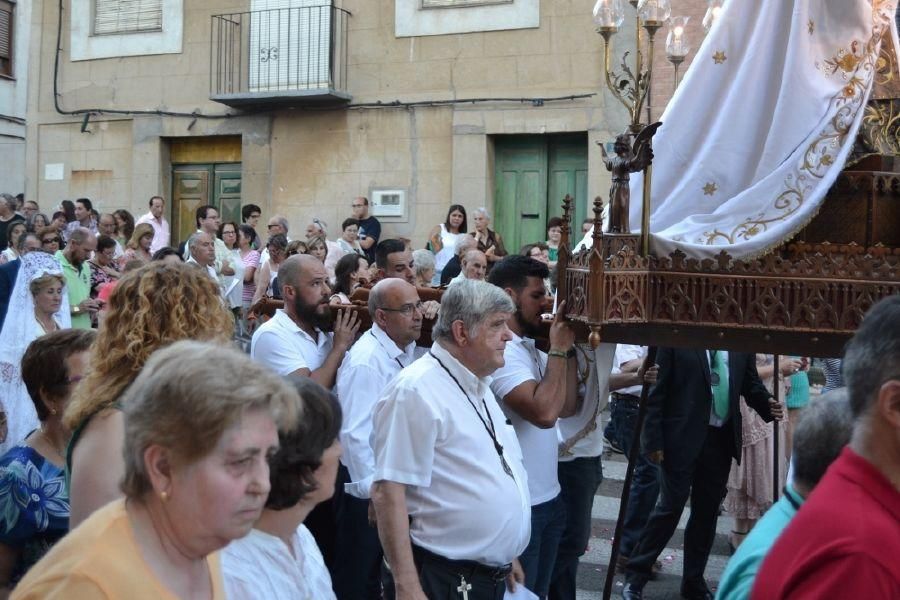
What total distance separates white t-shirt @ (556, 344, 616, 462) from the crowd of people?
0.01 meters

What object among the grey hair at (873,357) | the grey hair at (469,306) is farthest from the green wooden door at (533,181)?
the grey hair at (873,357)

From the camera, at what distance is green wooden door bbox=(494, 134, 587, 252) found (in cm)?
1482

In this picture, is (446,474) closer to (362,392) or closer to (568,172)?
(362,392)

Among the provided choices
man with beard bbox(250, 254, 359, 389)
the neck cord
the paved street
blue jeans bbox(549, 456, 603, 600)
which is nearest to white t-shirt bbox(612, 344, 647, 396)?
blue jeans bbox(549, 456, 603, 600)

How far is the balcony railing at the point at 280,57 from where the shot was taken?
50.8ft

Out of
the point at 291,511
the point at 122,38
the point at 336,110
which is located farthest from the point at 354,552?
the point at 122,38

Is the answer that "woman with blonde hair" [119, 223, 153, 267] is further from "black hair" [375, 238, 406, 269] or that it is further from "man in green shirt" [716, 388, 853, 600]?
"man in green shirt" [716, 388, 853, 600]

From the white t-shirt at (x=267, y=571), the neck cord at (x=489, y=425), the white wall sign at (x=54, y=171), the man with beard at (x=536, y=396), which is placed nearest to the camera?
the white t-shirt at (x=267, y=571)

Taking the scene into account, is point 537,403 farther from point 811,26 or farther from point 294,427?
point 294,427

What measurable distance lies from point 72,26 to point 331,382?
14121 millimetres

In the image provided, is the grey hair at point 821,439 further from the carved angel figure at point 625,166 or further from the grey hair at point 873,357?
the carved angel figure at point 625,166

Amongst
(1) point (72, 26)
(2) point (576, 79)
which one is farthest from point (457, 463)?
(1) point (72, 26)

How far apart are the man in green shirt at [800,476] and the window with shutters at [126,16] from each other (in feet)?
52.1

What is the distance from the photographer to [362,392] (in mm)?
5168
